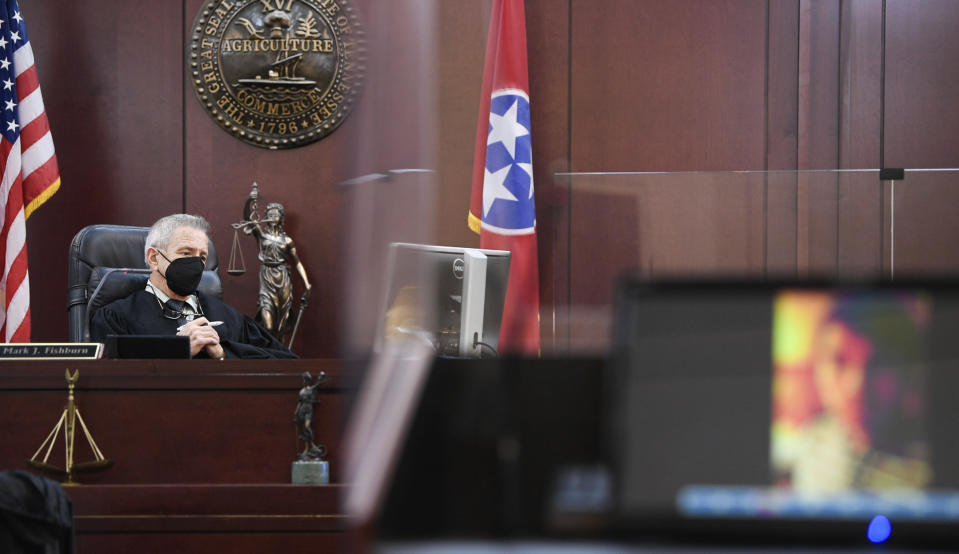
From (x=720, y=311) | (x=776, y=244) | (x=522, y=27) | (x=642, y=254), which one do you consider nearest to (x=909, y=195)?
(x=776, y=244)

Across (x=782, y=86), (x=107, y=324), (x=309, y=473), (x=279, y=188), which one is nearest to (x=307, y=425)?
(x=309, y=473)

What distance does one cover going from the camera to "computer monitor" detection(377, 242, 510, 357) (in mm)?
1061

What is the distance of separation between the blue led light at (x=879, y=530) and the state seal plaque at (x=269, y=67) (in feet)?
15.1

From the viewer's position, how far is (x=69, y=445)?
106 inches

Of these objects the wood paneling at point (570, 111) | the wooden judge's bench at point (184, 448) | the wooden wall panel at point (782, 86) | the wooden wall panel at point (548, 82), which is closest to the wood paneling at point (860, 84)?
the wood paneling at point (570, 111)

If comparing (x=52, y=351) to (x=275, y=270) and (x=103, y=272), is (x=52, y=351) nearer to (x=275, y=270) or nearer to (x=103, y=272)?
(x=103, y=272)

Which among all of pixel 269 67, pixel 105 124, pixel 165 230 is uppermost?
pixel 269 67

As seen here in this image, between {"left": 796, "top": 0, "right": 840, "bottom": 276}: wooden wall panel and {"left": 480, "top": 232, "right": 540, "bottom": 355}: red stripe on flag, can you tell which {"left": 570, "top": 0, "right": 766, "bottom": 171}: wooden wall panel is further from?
{"left": 480, "top": 232, "right": 540, "bottom": 355}: red stripe on flag

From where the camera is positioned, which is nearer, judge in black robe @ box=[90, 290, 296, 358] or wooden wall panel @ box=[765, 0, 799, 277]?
judge in black robe @ box=[90, 290, 296, 358]

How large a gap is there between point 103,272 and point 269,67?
166 cm

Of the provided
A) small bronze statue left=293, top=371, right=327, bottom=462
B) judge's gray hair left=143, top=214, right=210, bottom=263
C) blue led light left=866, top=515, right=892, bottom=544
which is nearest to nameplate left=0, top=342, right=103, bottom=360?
small bronze statue left=293, top=371, right=327, bottom=462

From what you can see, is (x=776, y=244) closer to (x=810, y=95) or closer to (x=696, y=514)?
(x=810, y=95)

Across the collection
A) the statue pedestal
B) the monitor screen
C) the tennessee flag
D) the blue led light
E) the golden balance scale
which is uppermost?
the tennessee flag

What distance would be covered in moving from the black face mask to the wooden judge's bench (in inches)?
33.5
